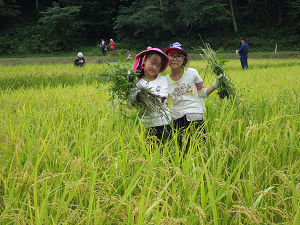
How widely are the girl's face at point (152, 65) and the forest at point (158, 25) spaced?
18.5 meters

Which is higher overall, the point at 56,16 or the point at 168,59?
the point at 56,16

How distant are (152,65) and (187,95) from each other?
1.54 feet

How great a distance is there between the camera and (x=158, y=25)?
20.6 m

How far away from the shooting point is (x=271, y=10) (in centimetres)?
2319

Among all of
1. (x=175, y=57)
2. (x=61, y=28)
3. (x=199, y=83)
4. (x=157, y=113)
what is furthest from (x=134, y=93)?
(x=61, y=28)

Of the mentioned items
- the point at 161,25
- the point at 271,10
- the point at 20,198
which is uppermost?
the point at 271,10

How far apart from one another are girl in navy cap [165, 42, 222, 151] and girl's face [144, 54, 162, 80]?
0.22 metres

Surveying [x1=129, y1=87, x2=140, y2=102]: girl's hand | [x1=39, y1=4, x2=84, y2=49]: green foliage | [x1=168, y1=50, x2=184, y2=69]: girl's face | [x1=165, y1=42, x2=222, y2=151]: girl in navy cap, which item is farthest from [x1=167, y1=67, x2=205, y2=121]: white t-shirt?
[x1=39, y1=4, x2=84, y2=49]: green foliage

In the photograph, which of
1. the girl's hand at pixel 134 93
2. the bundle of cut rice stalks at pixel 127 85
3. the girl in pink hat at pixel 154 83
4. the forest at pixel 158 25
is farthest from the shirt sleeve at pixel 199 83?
the forest at pixel 158 25

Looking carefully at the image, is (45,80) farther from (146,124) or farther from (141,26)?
(141,26)

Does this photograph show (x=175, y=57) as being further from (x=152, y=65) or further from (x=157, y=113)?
(x=157, y=113)

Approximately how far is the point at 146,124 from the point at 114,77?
46 cm

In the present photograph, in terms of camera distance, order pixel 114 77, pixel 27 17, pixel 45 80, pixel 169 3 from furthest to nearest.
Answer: pixel 27 17 → pixel 169 3 → pixel 45 80 → pixel 114 77

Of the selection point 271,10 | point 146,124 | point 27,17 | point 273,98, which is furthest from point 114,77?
point 27,17
